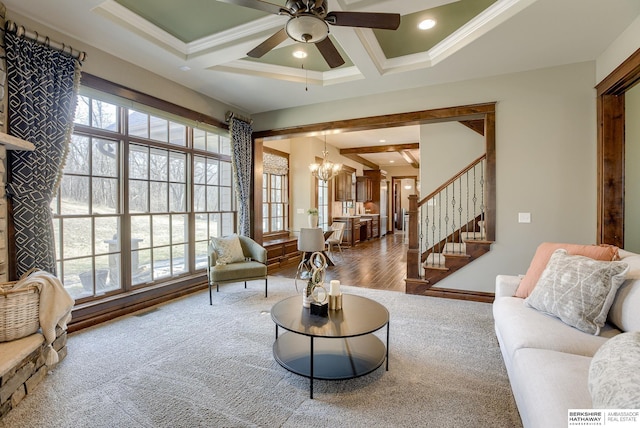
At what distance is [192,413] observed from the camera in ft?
6.07

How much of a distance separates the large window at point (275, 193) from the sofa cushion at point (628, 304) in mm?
5586

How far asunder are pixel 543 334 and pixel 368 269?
14.0 feet

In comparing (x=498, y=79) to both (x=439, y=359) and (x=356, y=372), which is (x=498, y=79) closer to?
(x=439, y=359)

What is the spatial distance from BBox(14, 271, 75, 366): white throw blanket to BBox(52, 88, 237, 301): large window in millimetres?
979

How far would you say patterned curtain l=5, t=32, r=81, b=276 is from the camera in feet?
8.53

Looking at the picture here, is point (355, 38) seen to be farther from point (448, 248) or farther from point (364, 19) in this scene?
point (448, 248)

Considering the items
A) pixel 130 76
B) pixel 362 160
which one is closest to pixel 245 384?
pixel 130 76

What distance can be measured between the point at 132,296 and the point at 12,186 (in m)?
1.66

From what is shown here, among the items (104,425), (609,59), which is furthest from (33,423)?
(609,59)

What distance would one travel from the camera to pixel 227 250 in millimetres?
4301

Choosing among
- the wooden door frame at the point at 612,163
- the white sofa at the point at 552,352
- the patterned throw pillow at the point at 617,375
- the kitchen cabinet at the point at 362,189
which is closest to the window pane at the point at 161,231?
the white sofa at the point at 552,352

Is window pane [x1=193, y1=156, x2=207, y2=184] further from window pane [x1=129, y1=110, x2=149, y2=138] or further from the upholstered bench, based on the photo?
the upholstered bench

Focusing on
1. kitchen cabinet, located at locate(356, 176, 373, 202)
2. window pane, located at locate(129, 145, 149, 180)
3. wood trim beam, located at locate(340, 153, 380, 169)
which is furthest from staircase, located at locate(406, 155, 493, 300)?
kitchen cabinet, located at locate(356, 176, 373, 202)

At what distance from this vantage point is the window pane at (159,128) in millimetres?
3984
